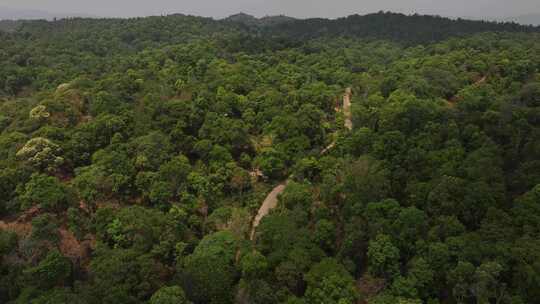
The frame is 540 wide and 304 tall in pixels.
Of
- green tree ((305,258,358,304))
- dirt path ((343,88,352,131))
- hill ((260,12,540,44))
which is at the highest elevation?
hill ((260,12,540,44))

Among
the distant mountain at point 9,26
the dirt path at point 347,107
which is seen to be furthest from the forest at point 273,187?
the distant mountain at point 9,26

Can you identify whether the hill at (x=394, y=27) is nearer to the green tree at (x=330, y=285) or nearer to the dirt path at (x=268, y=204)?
the dirt path at (x=268, y=204)

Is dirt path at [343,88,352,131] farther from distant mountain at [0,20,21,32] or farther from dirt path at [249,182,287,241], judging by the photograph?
distant mountain at [0,20,21,32]

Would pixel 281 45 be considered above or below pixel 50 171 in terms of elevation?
above

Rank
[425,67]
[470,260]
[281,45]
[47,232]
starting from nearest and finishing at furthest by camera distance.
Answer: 1. [470,260]
2. [47,232]
3. [425,67]
4. [281,45]

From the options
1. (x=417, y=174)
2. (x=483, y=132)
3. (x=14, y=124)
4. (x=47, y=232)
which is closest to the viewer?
(x=47, y=232)

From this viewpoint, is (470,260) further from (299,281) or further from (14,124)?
(14,124)

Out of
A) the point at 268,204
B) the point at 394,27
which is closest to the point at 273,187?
the point at 268,204

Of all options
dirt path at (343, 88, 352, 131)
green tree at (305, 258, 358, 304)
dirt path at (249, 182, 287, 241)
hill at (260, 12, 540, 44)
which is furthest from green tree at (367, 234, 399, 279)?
hill at (260, 12, 540, 44)

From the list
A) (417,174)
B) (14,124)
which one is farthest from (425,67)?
(14,124)
